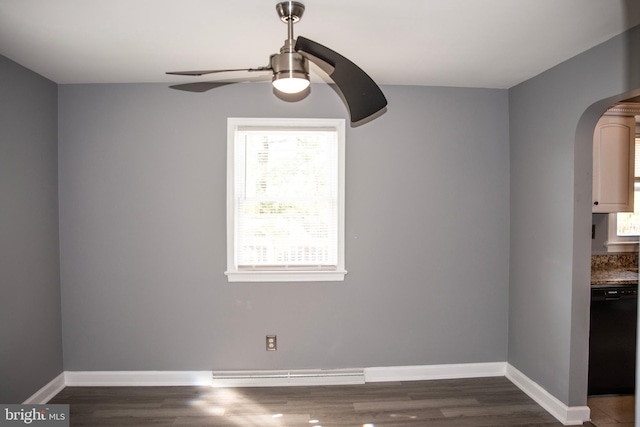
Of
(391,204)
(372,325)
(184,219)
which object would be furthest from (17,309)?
(391,204)

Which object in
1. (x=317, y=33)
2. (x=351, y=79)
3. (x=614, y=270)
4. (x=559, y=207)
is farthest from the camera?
(x=614, y=270)

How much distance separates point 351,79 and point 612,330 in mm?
2817

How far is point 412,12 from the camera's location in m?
2.06

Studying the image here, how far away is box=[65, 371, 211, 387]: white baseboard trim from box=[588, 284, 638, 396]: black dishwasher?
305 cm

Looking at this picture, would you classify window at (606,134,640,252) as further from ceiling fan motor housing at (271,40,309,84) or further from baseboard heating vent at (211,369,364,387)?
ceiling fan motor housing at (271,40,309,84)

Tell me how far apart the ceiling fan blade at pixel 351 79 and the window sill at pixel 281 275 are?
5.68 feet

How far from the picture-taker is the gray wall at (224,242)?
128 inches

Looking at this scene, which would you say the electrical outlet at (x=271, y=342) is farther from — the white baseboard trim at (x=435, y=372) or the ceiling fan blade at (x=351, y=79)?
the ceiling fan blade at (x=351, y=79)

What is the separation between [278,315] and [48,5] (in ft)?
8.33

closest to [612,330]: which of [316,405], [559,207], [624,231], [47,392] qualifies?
[559,207]

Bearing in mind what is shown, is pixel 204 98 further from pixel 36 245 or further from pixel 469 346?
pixel 469 346

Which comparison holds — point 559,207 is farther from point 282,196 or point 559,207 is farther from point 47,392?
point 47,392

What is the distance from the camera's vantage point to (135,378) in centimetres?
328

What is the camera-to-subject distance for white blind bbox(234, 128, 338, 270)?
3.30 metres
